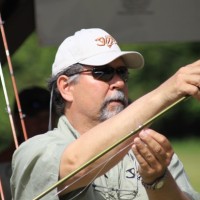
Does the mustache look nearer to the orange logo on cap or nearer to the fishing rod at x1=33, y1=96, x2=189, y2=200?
the orange logo on cap

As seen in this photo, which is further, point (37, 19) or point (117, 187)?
point (37, 19)

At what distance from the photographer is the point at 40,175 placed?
9.20 ft

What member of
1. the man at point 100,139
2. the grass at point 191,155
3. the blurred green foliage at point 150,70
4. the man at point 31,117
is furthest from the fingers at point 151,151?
the grass at point 191,155

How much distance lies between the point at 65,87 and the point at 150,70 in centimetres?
294

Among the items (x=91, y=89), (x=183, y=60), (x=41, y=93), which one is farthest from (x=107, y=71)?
(x=183, y=60)

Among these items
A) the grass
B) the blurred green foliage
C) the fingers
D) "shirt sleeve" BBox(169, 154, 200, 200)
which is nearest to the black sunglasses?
"shirt sleeve" BBox(169, 154, 200, 200)

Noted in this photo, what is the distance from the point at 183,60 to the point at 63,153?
3.39 metres

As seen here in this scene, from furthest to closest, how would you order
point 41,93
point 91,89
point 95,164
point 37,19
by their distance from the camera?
1. point 41,93
2. point 37,19
3. point 91,89
4. point 95,164

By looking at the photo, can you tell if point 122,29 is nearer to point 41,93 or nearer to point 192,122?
point 41,93

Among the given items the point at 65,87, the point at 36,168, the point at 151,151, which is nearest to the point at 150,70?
the point at 65,87

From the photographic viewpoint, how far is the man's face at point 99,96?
3097mm

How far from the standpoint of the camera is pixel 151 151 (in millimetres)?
2635

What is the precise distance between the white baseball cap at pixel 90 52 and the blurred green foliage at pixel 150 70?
229cm

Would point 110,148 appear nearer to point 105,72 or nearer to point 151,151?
point 151,151
